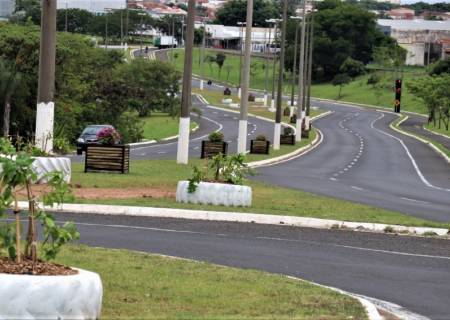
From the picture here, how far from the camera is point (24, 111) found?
56625 mm

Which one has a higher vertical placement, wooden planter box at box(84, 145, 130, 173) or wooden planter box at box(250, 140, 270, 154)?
wooden planter box at box(84, 145, 130, 173)

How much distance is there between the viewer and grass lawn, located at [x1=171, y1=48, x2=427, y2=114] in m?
142

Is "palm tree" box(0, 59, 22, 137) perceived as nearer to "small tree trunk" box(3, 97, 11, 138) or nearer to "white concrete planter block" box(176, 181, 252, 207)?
"small tree trunk" box(3, 97, 11, 138)

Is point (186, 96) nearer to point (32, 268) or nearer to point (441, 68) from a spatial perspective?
point (32, 268)

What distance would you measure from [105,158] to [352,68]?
415 feet

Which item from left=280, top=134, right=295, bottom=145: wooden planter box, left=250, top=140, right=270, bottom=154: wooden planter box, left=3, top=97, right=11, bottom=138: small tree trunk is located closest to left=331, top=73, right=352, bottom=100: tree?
left=280, top=134, right=295, bottom=145: wooden planter box

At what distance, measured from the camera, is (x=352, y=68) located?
155m

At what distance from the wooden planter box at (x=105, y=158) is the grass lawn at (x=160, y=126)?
4039cm

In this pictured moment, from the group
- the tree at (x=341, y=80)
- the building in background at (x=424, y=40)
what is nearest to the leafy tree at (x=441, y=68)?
the tree at (x=341, y=80)

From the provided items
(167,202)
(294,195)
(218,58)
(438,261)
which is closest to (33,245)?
(438,261)

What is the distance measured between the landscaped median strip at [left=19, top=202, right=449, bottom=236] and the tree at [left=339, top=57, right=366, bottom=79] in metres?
134

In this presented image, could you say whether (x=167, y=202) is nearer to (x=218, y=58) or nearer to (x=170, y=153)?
(x=170, y=153)

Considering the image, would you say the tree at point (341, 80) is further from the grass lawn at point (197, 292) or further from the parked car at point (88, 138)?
the grass lawn at point (197, 292)

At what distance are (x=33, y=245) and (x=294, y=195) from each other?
1968 centimetres
